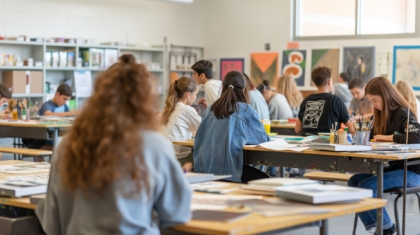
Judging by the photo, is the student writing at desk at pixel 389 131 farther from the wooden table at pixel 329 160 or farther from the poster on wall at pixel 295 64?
the poster on wall at pixel 295 64

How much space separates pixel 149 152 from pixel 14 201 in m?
0.82

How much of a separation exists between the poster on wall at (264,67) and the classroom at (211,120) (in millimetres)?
29

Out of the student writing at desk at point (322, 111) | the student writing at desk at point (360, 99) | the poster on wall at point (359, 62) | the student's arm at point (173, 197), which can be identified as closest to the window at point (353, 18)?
the poster on wall at point (359, 62)

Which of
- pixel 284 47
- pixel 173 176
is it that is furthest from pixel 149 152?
pixel 284 47

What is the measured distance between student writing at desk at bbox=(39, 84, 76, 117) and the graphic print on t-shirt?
3.66 metres

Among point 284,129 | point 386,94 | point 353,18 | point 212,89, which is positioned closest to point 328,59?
point 353,18

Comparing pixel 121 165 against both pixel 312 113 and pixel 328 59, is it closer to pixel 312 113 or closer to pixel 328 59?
pixel 312 113

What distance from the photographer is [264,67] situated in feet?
40.0

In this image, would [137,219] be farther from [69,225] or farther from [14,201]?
[14,201]

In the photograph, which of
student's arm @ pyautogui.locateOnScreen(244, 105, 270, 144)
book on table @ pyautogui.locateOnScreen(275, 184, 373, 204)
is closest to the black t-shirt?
student's arm @ pyautogui.locateOnScreen(244, 105, 270, 144)

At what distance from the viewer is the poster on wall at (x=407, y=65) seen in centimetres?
1038

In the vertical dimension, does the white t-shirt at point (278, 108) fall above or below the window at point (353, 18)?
below

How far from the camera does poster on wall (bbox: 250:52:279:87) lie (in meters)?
12.0

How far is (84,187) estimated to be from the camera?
1.98 metres
